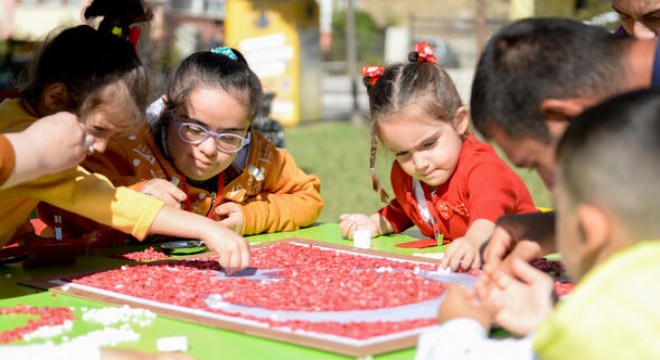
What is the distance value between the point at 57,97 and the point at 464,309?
1.60 meters

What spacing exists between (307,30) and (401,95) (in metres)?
14.4

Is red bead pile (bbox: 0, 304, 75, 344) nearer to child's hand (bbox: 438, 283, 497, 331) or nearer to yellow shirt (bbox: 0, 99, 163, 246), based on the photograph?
yellow shirt (bbox: 0, 99, 163, 246)

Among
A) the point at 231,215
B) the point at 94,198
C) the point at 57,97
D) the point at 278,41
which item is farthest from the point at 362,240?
the point at 278,41

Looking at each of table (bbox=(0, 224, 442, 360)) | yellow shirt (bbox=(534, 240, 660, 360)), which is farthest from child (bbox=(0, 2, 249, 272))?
yellow shirt (bbox=(534, 240, 660, 360))

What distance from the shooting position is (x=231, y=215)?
379cm

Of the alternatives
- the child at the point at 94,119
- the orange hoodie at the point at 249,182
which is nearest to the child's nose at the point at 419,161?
the orange hoodie at the point at 249,182

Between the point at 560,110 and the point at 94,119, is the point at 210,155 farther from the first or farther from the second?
the point at 560,110

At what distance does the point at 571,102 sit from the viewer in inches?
80.7

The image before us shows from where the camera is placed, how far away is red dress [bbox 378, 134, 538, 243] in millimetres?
3324

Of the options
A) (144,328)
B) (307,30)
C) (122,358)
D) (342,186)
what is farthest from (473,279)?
(307,30)

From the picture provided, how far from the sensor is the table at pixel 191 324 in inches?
80.8

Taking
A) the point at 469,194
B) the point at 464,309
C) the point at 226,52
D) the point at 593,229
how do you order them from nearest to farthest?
the point at 593,229 < the point at 464,309 < the point at 469,194 < the point at 226,52

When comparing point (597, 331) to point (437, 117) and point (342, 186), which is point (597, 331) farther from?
point (342, 186)

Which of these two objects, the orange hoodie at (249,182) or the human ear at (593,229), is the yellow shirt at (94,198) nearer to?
the orange hoodie at (249,182)
